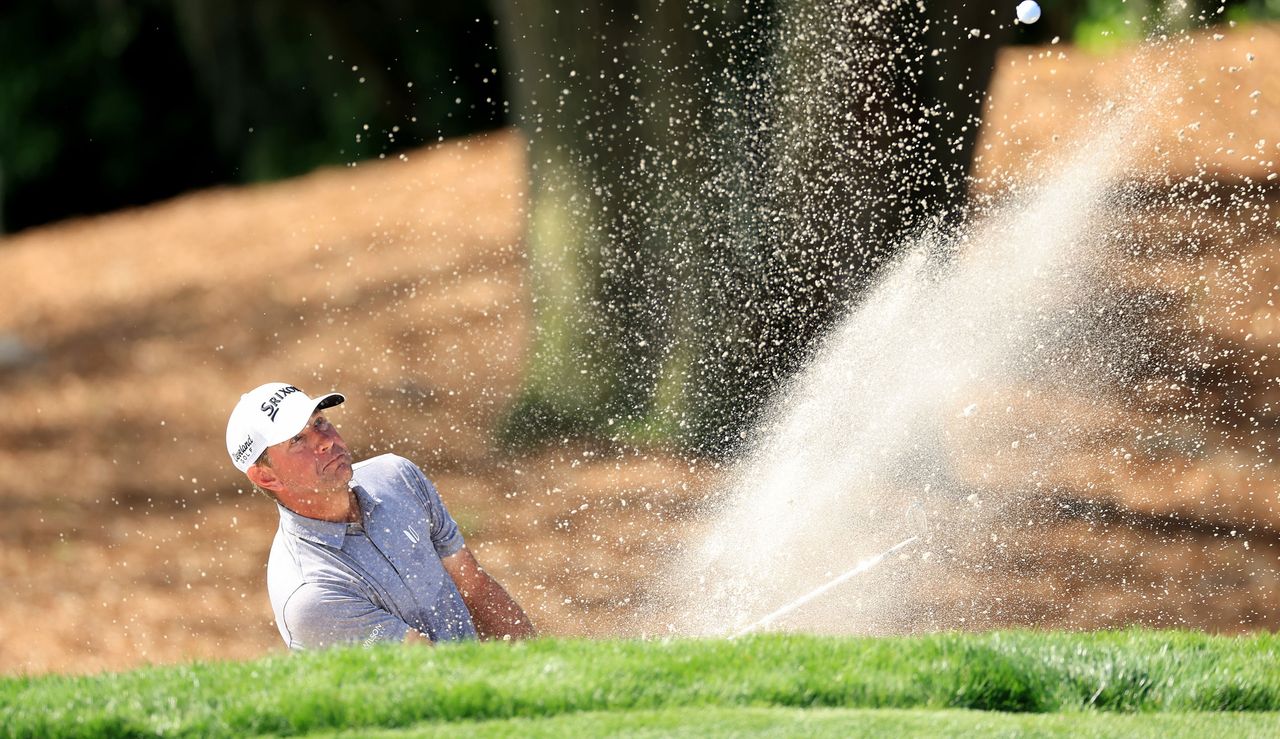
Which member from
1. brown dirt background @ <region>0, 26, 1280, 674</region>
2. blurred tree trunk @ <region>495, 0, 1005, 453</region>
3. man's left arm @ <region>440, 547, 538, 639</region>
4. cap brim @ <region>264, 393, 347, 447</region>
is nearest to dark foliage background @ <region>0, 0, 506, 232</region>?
brown dirt background @ <region>0, 26, 1280, 674</region>

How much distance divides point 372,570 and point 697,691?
1.16m

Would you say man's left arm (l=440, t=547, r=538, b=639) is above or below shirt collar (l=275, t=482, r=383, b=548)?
below

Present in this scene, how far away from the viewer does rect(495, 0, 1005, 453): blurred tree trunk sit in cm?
725

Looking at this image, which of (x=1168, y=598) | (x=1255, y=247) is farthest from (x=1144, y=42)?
(x=1168, y=598)

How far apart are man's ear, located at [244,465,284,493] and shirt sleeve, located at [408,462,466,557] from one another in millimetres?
378

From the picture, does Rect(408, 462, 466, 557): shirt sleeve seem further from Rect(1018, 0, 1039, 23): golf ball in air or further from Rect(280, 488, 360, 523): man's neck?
Rect(1018, 0, 1039, 23): golf ball in air

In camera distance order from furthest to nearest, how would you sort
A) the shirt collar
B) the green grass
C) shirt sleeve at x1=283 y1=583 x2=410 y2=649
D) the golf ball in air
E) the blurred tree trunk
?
Result: the blurred tree trunk, the golf ball in air, the shirt collar, shirt sleeve at x1=283 y1=583 x2=410 y2=649, the green grass

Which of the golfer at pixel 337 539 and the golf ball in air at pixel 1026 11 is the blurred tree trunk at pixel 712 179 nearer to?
the golf ball in air at pixel 1026 11

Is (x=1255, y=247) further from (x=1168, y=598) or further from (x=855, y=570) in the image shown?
(x=855, y=570)

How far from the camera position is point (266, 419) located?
4.32 meters

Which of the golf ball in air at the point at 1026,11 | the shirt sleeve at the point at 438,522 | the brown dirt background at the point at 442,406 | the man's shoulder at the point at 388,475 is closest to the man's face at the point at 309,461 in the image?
the man's shoulder at the point at 388,475

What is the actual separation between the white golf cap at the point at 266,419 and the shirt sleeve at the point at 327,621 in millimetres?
418

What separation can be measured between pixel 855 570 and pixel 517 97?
3.49m

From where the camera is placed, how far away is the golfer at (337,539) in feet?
13.6
